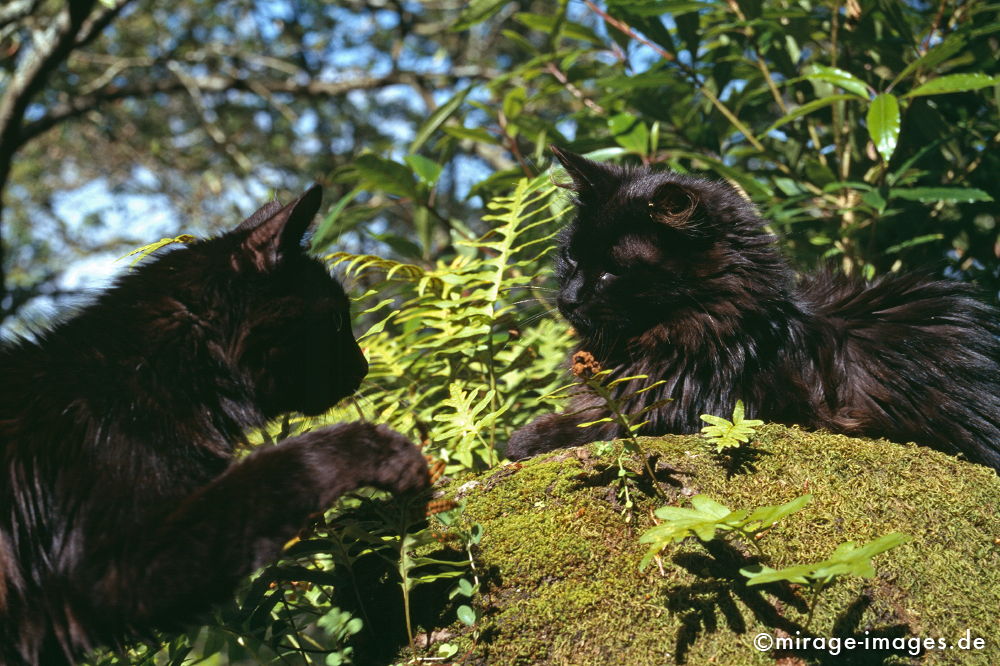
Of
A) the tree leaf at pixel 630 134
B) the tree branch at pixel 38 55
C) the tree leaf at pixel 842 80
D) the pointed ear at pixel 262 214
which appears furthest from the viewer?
the tree branch at pixel 38 55

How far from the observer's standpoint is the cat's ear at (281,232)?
2434 millimetres

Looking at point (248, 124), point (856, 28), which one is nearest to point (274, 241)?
point (856, 28)

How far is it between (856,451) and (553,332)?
1.90 m

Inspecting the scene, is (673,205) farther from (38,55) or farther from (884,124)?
(38,55)

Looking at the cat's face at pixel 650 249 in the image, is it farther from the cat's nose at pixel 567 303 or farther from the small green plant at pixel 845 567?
the small green plant at pixel 845 567

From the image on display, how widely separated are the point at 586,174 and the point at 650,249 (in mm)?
423

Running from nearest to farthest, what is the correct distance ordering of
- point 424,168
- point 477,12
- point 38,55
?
point 424,168, point 477,12, point 38,55

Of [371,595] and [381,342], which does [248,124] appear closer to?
[381,342]

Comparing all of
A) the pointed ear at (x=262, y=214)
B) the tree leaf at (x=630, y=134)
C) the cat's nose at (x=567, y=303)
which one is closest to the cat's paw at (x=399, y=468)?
the pointed ear at (x=262, y=214)

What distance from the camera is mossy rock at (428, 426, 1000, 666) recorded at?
1896 millimetres

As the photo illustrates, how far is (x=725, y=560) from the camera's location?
1989 millimetres

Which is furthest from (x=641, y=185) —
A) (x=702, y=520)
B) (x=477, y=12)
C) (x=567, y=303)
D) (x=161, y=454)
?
(x=161, y=454)

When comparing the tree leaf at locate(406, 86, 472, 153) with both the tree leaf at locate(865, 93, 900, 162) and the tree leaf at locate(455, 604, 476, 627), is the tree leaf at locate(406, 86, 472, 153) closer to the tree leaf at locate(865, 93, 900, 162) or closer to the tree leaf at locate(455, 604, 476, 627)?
the tree leaf at locate(865, 93, 900, 162)

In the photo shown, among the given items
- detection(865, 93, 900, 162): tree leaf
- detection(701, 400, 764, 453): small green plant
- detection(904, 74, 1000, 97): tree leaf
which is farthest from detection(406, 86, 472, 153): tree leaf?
detection(701, 400, 764, 453): small green plant
